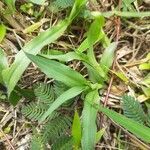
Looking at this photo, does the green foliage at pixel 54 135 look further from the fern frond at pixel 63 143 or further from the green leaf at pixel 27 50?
the green leaf at pixel 27 50

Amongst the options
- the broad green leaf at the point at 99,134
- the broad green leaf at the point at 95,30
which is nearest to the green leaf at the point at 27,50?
the broad green leaf at the point at 95,30

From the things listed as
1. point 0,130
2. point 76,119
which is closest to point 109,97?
point 76,119

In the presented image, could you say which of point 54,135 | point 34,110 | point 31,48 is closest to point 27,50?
point 31,48

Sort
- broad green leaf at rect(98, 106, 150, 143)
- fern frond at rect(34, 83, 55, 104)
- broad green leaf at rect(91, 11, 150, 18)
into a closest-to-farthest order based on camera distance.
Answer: broad green leaf at rect(98, 106, 150, 143) < fern frond at rect(34, 83, 55, 104) < broad green leaf at rect(91, 11, 150, 18)

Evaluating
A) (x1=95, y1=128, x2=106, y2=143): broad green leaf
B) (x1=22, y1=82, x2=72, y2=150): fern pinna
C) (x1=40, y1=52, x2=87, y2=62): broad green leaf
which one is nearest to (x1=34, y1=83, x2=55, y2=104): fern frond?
(x1=22, y1=82, x2=72, y2=150): fern pinna

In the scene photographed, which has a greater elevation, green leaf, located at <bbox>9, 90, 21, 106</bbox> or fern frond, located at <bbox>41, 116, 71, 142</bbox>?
green leaf, located at <bbox>9, 90, 21, 106</bbox>

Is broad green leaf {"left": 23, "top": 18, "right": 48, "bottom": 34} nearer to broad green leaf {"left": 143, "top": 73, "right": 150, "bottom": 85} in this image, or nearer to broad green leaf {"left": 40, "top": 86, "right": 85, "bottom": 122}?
broad green leaf {"left": 40, "top": 86, "right": 85, "bottom": 122}
